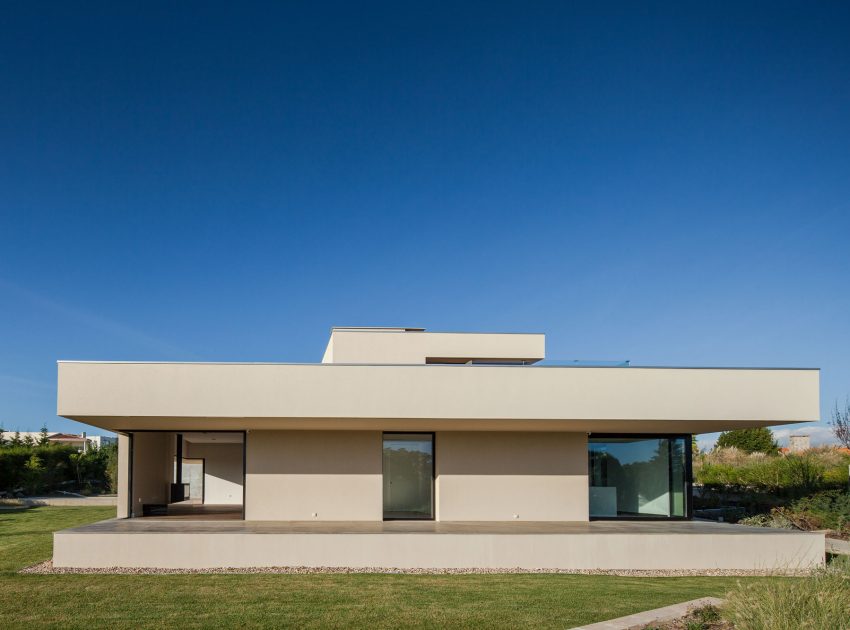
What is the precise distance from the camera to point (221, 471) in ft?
72.7

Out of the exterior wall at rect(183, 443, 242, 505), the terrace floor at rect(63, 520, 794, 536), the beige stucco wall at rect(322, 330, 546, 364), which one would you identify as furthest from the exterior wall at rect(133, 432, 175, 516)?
the beige stucco wall at rect(322, 330, 546, 364)

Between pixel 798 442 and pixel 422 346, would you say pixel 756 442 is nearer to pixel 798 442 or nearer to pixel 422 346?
pixel 798 442

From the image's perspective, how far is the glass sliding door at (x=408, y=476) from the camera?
14.2 meters

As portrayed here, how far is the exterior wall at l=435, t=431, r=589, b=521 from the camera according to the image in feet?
46.3

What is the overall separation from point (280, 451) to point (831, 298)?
16.2m

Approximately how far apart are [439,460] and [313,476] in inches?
105

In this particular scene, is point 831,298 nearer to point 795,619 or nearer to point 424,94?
point 424,94

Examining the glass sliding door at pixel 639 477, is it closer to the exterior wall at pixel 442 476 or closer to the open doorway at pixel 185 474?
the exterior wall at pixel 442 476

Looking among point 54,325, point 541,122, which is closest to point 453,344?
point 541,122

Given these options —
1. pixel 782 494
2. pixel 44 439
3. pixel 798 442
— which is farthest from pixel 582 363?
pixel 798 442

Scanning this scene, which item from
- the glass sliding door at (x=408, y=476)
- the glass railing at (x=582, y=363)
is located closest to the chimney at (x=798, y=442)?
the glass railing at (x=582, y=363)

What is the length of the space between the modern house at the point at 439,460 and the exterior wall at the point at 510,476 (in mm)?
30

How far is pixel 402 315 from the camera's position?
986 inches

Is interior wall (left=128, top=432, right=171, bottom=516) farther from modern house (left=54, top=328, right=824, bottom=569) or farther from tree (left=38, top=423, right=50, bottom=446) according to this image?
tree (left=38, top=423, right=50, bottom=446)
